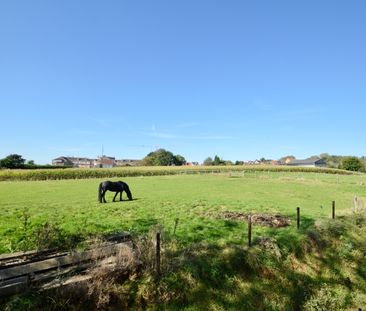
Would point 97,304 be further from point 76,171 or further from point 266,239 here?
point 76,171

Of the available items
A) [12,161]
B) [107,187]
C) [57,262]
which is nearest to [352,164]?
[107,187]

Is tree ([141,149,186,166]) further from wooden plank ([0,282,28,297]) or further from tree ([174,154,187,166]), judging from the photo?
wooden plank ([0,282,28,297])

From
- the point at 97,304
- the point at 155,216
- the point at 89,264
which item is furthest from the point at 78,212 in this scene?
the point at 97,304

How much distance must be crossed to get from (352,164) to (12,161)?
124 m

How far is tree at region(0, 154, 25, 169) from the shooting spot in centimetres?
8441

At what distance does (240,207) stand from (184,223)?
262 inches

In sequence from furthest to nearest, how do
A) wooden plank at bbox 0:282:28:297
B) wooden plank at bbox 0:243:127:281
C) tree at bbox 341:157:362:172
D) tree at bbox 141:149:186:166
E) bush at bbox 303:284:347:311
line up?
tree at bbox 141:149:186:166, tree at bbox 341:157:362:172, bush at bbox 303:284:347:311, wooden plank at bbox 0:243:127:281, wooden plank at bbox 0:282:28:297

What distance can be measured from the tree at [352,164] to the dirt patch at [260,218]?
11668 centimetres

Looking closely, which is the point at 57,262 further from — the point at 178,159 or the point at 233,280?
the point at 178,159

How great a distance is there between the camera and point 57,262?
24.8 ft

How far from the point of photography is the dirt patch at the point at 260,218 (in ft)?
47.3

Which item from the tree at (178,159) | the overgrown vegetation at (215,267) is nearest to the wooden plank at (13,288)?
the overgrown vegetation at (215,267)

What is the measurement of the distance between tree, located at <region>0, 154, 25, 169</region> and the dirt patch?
8234 cm

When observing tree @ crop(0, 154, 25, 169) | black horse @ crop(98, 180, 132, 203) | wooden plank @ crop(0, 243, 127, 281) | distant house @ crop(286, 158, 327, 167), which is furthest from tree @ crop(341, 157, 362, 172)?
wooden plank @ crop(0, 243, 127, 281)
